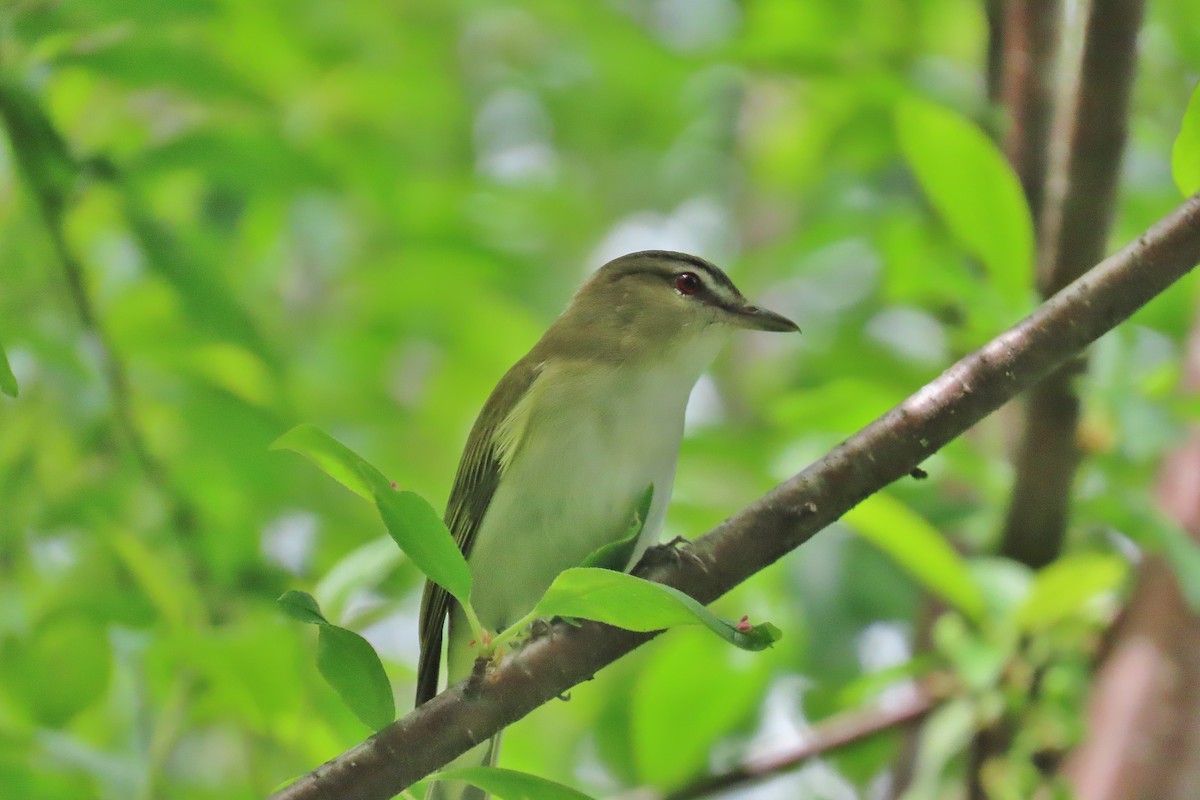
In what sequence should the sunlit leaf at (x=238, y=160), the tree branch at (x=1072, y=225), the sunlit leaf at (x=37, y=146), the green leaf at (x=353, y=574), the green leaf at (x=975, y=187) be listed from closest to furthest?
the tree branch at (x=1072, y=225) → the green leaf at (x=353, y=574) → the sunlit leaf at (x=37, y=146) → the green leaf at (x=975, y=187) → the sunlit leaf at (x=238, y=160)

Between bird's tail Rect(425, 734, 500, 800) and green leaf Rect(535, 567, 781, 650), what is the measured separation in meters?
1.09

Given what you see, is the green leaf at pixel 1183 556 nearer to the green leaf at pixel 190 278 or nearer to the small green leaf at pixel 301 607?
the small green leaf at pixel 301 607

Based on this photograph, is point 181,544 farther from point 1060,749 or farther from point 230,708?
point 1060,749

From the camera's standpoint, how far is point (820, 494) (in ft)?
5.31

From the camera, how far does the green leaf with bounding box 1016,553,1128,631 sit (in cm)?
273

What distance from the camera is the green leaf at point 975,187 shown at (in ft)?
8.38

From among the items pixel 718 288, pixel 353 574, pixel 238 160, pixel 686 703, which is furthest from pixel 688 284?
pixel 353 574

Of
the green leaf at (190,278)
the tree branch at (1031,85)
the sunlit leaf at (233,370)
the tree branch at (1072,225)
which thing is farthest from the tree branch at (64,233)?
the tree branch at (1031,85)

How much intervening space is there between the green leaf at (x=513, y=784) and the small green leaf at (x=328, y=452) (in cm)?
38

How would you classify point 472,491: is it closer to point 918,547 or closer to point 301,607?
point 918,547

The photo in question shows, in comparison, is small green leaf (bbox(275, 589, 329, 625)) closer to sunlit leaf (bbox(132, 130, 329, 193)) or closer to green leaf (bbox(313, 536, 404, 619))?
green leaf (bbox(313, 536, 404, 619))

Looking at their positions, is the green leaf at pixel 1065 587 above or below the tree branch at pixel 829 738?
above

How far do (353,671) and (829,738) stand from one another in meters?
1.88

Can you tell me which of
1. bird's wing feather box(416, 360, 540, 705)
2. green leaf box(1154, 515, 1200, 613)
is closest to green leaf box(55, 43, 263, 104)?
bird's wing feather box(416, 360, 540, 705)
